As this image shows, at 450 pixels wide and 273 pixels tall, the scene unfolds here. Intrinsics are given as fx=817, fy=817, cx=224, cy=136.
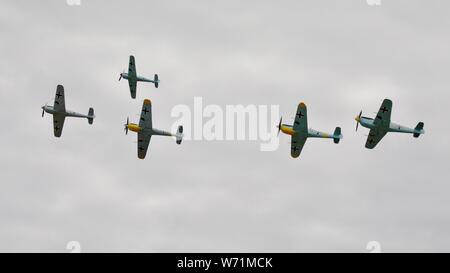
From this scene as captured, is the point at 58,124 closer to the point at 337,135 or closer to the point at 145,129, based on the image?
the point at 145,129

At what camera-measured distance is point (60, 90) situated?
91.4 metres

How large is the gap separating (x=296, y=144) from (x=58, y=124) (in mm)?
27912

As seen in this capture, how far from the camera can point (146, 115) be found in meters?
88.1

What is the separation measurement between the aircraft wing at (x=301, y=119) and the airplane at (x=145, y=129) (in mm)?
13753

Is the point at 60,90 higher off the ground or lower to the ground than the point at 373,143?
higher

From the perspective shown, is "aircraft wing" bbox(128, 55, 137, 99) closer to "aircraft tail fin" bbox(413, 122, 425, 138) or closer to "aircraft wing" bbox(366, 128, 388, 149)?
"aircraft wing" bbox(366, 128, 388, 149)

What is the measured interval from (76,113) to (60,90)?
10.5ft

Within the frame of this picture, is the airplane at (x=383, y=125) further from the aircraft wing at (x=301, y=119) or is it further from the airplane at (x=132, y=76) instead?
the airplane at (x=132, y=76)

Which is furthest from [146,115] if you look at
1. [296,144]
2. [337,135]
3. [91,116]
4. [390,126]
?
[390,126]

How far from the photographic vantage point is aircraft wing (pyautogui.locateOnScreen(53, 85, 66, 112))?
9144cm
